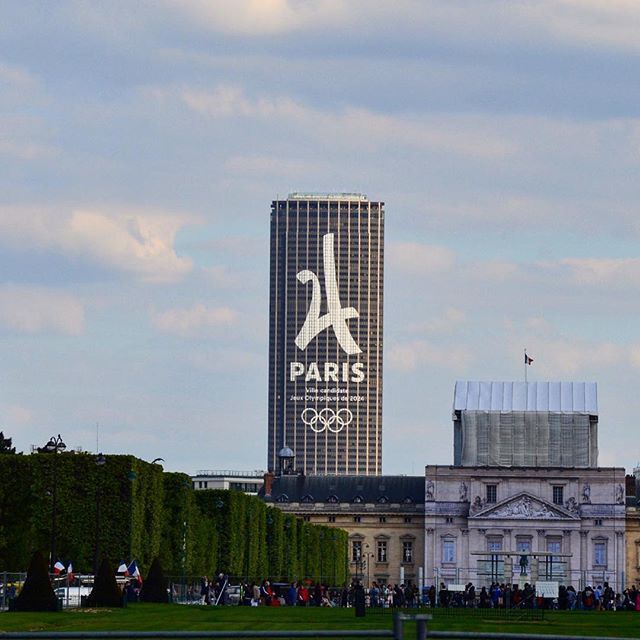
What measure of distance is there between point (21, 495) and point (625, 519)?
A: 10086 cm

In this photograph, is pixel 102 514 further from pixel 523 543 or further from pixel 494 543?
pixel 523 543

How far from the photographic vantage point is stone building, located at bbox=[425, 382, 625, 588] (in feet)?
573

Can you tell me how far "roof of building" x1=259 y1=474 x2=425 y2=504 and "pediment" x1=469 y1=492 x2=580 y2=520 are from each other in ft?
44.4

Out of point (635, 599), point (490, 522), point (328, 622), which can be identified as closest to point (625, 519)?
point (490, 522)

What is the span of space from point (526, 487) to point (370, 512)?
19005 mm

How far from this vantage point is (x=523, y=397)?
17500 cm

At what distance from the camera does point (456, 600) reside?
3752 inches

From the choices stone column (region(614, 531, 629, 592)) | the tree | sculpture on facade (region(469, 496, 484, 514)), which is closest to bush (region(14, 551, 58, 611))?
the tree

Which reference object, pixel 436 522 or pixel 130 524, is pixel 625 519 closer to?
pixel 436 522

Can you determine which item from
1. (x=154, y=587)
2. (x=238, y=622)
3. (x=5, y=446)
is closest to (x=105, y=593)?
(x=238, y=622)

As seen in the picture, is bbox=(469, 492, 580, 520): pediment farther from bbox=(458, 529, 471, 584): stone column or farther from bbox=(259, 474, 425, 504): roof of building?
bbox=(259, 474, 425, 504): roof of building

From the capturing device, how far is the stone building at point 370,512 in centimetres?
18900

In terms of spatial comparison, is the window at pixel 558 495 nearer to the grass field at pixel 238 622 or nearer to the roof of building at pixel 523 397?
the roof of building at pixel 523 397

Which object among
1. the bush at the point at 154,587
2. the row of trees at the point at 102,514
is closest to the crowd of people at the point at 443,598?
the row of trees at the point at 102,514
